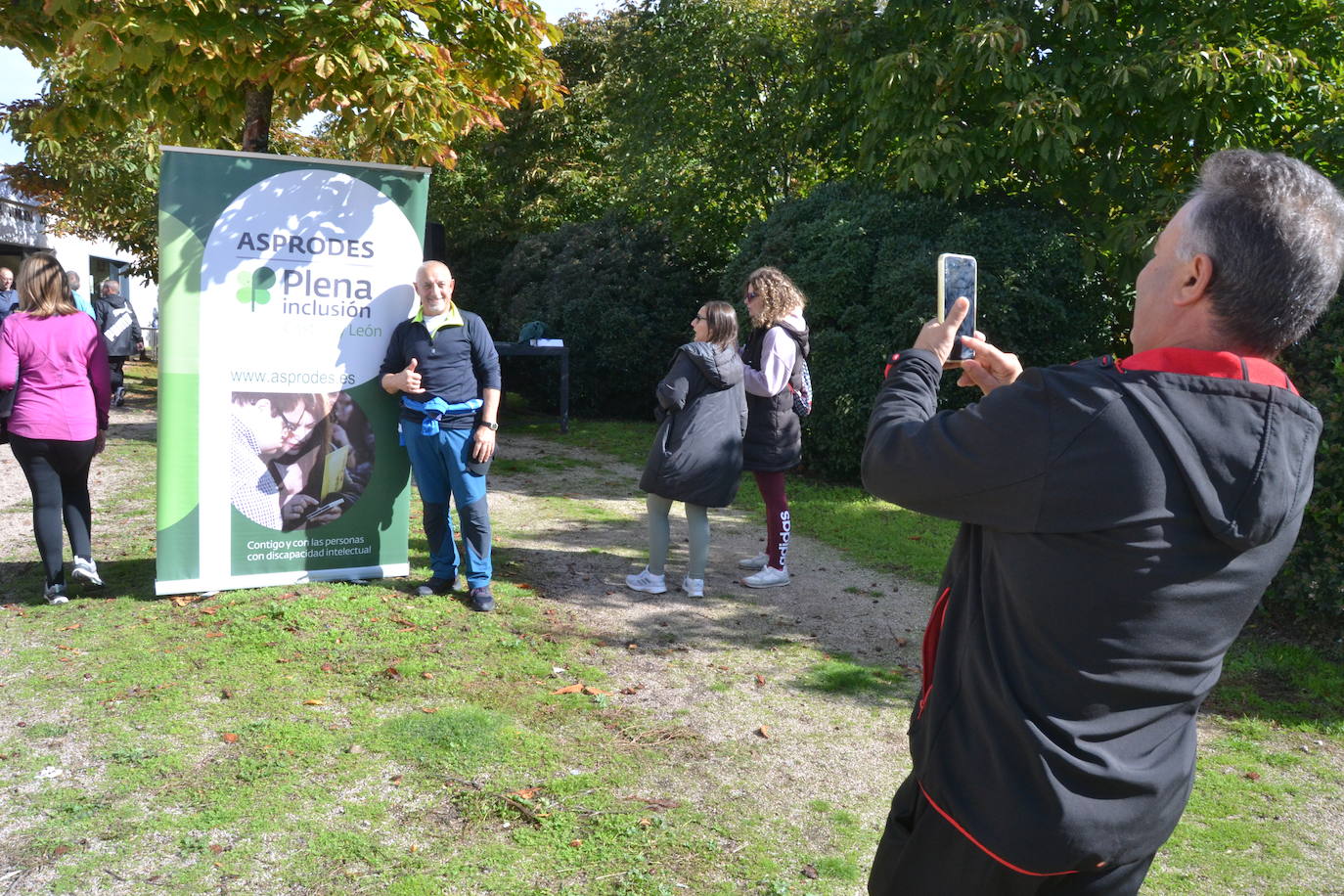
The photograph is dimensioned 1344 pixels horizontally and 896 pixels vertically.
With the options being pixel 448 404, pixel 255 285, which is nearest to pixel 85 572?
pixel 255 285

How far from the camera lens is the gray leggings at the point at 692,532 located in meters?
6.59

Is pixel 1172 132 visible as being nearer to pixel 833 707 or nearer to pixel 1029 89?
pixel 1029 89

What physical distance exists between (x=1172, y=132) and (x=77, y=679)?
931 cm

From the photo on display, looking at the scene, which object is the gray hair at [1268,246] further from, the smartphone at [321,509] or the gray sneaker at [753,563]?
the gray sneaker at [753,563]

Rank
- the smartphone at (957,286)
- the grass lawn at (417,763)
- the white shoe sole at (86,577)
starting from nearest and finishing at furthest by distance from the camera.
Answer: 1. the smartphone at (957,286)
2. the grass lawn at (417,763)
3. the white shoe sole at (86,577)

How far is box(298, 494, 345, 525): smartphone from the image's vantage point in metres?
6.24

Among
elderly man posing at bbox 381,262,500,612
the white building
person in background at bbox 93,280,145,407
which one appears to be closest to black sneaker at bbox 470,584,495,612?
elderly man posing at bbox 381,262,500,612

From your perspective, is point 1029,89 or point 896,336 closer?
point 1029,89

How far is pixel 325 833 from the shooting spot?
3.57 metres

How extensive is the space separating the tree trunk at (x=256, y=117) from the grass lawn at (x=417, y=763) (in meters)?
2.88

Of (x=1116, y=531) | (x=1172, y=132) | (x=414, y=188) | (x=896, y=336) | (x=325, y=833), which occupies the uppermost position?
(x=1172, y=132)

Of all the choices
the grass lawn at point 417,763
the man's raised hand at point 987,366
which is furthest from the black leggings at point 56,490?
the man's raised hand at point 987,366

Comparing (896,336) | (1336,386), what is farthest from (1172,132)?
(1336,386)

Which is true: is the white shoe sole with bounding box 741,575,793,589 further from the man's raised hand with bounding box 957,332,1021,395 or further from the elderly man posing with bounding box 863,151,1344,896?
the elderly man posing with bounding box 863,151,1344,896
